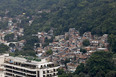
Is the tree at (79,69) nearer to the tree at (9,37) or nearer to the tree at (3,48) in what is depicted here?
the tree at (3,48)

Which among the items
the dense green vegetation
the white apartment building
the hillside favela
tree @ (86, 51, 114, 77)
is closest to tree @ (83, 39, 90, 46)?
the hillside favela

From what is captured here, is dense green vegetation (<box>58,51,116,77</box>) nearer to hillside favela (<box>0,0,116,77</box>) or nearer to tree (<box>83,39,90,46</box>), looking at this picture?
hillside favela (<box>0,0,116,77</box>)

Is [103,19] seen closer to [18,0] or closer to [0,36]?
[0,36]

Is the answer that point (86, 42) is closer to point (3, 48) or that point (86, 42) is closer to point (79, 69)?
point (79, 69)

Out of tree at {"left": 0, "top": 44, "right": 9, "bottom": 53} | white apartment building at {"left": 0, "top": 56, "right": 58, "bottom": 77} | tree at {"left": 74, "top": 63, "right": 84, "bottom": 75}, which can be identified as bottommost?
tree at {"left": 74, "top": 63, "right": 84, "bottom": 75}

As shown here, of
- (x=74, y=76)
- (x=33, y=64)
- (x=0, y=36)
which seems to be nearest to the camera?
(x=33, y=64)

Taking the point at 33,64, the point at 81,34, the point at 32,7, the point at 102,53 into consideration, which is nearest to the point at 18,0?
the point at 32,7

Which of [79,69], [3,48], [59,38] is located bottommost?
[79,69]

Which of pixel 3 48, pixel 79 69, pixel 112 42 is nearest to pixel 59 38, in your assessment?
pixel 3 48
